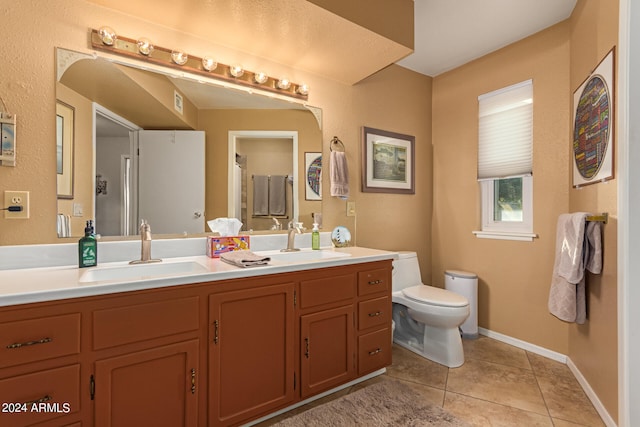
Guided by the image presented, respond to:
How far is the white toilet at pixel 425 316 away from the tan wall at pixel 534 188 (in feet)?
1.94

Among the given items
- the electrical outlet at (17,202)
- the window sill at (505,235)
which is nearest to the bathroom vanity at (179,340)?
the electrical outlet at (17,202)

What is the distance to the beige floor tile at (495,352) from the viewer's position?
2.29 meters

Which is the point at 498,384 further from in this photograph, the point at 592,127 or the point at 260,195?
the point at 260,195

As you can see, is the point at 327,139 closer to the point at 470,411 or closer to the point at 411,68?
the point at 411,68

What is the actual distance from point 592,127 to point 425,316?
5.20 ft

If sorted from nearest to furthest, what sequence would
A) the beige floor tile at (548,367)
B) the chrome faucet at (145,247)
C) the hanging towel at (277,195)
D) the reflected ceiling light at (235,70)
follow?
1. the chrome faucet at (145,247)
2. the reflected ceiling light at (235,70)
3. the beige floor tile at (548,367)
4. the hanging towel at (277,195)

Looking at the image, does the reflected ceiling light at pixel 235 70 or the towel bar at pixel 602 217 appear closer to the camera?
the towel bar at pixel 602 217

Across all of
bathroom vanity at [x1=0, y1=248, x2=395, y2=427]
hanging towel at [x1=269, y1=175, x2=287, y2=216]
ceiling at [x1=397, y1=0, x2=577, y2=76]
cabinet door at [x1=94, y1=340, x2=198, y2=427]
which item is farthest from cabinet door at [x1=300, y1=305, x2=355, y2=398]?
ceiling at [x1=397, y1=0, x2=577, y2=76]

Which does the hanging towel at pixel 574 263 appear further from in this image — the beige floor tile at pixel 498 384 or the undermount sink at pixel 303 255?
the undermount sink at pixel 303 255

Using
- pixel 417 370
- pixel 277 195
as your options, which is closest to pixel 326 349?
pixel 417 370

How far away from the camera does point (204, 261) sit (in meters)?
1.69

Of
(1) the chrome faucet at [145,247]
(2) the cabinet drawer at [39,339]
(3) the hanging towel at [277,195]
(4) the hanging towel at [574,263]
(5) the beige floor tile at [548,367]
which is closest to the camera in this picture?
(2) the cabinet drawer at [39,339]

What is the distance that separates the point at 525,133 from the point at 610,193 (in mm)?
1044

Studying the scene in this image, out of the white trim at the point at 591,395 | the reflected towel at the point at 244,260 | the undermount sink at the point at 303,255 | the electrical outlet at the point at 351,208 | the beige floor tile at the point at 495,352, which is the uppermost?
the electrical outlet at the point at 351,208
